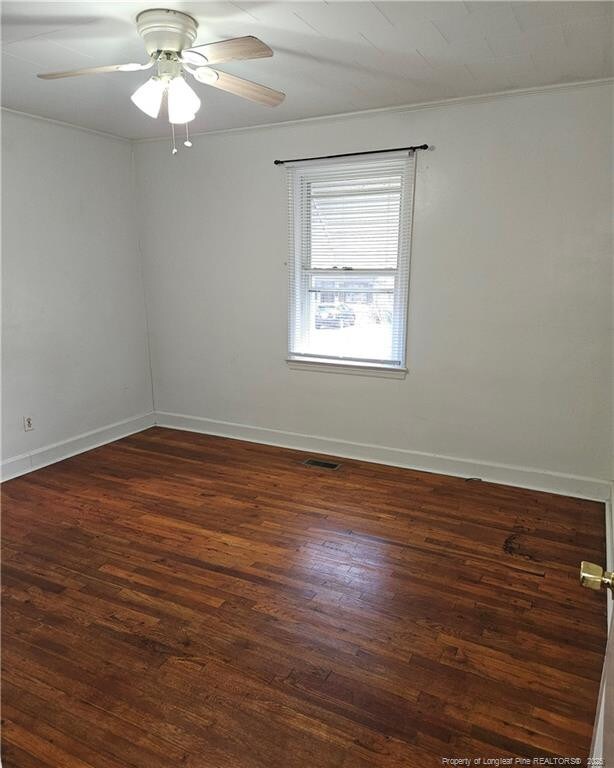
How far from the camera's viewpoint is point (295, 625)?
2.11 m

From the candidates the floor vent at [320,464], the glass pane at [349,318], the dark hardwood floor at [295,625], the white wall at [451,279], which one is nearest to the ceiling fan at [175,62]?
the white wall at [451,279]

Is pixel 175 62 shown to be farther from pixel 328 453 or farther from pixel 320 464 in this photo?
pixel 328 453

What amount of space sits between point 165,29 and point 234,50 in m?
0.41

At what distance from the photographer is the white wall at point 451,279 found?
3.02 m

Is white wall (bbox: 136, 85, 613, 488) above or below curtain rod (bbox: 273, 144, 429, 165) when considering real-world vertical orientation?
below

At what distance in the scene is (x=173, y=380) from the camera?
4688 millimetres

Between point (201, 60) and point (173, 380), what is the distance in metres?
3.06

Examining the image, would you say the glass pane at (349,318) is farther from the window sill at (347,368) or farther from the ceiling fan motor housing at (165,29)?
the ceiling fan motor housing at (165,29)

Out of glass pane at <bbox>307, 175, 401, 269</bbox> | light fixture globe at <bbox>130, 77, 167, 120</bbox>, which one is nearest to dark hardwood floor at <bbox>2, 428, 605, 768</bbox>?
glass pane at <bbox>307, 175, 401, 269</bbox>

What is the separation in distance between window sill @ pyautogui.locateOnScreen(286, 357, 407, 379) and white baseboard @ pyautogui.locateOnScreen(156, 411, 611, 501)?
568 millimetres

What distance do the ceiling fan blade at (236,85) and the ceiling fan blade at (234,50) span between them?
13 cm

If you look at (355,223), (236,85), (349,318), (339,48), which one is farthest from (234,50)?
(349,318)

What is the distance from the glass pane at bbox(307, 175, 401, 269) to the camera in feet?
11.6

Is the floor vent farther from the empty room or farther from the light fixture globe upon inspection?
the light fixture globe
